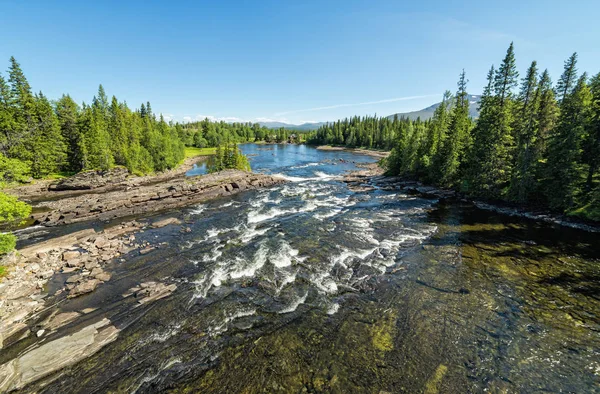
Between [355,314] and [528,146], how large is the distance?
38.8 m

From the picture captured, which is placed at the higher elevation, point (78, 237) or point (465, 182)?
point (465, 182)

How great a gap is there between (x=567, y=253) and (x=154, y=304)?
121 feet

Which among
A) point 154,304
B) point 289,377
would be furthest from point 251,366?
point 154,304

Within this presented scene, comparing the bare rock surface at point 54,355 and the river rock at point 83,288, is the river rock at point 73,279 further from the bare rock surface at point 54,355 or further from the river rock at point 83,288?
the bare rock surface at point 54,355

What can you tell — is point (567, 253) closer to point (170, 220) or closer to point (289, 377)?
point (289, 377)

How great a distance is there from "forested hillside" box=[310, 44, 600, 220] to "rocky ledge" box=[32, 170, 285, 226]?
142ft

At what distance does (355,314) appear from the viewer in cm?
1521

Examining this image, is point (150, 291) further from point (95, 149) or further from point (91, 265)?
point (95, 149)

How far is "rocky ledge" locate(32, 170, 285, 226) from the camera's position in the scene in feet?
113

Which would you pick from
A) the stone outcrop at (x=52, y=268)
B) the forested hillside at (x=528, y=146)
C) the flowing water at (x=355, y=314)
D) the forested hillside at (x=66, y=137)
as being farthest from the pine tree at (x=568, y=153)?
the forested hillside at (x=66, y=137)

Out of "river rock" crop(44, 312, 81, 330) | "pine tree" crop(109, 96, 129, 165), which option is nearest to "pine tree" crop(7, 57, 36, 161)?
"pine tree" crop(109, 96, 129, 165)

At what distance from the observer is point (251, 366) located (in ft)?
38.9

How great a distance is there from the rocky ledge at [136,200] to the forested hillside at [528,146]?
43.1 metres

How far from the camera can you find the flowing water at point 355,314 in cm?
1123
